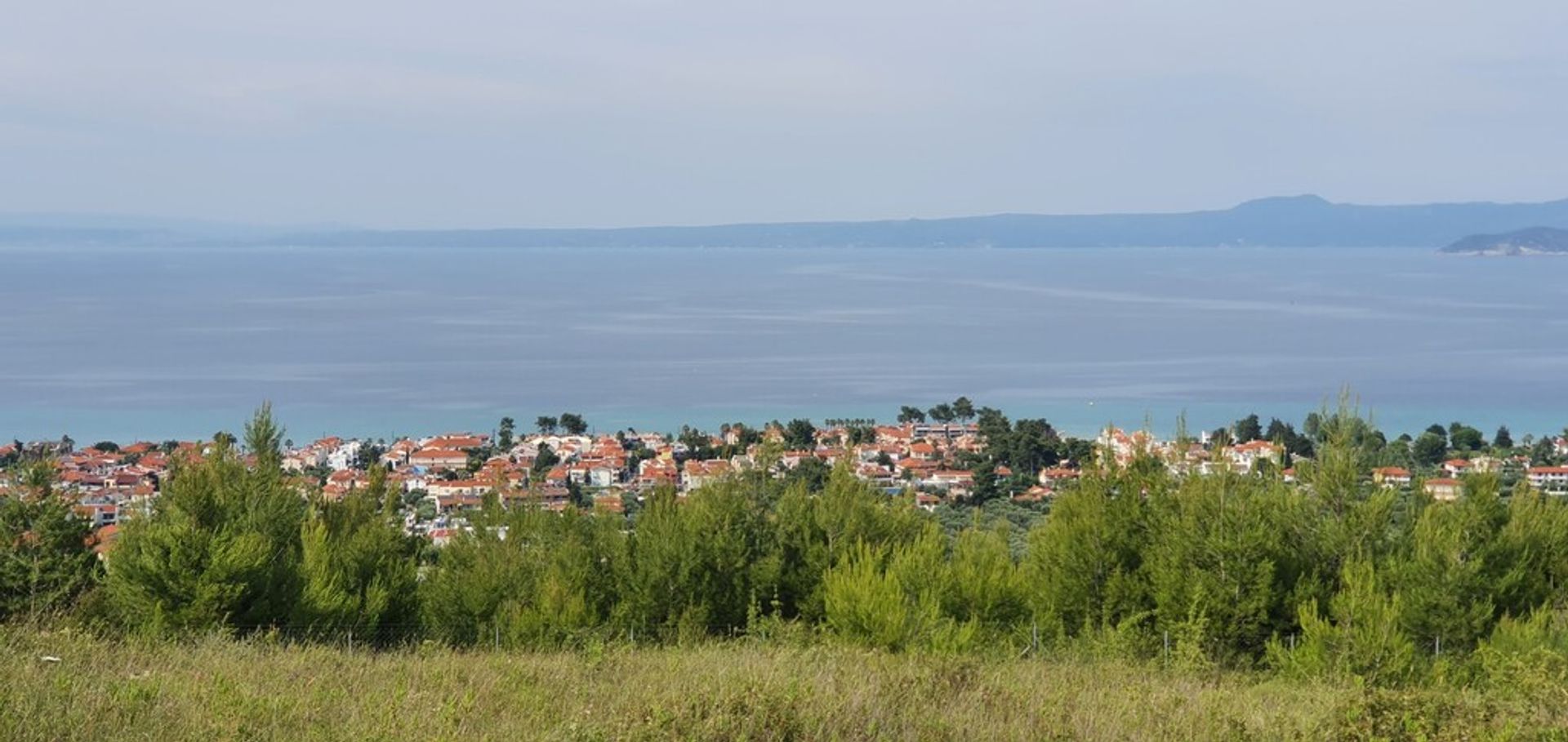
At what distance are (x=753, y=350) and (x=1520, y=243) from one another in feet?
434

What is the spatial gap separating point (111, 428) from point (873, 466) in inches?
817

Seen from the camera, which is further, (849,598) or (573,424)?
(573,424)

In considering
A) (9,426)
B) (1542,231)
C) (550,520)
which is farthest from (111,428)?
(1542,231)

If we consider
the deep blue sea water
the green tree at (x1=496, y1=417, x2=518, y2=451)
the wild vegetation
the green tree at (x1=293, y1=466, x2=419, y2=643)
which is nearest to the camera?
Result: the wild vegetation

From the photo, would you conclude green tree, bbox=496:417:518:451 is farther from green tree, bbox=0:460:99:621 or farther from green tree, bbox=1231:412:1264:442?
green tree, bbox=0:460:99:621

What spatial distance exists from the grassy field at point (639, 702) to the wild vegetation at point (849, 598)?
42 mm

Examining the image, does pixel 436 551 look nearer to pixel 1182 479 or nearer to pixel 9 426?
pixel 1182 479

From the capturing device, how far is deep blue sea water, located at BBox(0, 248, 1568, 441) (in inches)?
1583

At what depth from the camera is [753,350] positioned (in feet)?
178

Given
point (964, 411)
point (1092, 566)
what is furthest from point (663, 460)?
point (1092, 566)

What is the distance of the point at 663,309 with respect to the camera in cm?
7488

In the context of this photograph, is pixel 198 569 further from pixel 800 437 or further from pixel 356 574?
pixel 800 437

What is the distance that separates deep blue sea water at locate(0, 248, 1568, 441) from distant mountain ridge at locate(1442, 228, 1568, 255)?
58.1 metres

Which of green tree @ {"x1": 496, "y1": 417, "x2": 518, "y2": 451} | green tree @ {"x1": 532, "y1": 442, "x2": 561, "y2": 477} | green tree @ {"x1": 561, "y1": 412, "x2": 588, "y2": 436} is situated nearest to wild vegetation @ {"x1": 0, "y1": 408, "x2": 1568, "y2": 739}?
green tree @ {"x1": 532, "y1": 442, "x2": 561, "y2": 477}
